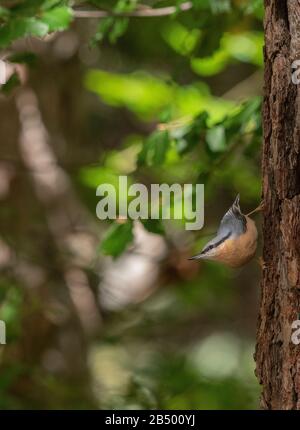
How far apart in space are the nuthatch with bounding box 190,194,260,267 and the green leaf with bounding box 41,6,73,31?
62 cm

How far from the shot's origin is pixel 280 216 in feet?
5.17

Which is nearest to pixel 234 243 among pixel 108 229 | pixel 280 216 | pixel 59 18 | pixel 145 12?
pixel 280 216

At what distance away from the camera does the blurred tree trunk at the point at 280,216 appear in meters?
1.55

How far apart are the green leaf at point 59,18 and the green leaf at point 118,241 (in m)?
0.50

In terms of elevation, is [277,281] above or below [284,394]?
above

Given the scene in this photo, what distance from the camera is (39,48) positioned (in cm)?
353

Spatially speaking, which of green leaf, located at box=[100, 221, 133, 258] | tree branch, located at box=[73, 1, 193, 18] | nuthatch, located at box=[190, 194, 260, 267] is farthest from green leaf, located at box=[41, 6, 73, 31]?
nuthatch, located at box=[190, 194, 260, 267]

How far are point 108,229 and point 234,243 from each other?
0.97 m

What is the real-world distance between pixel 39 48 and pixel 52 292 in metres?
1.00

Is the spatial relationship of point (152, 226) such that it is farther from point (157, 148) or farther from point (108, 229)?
point (108, 229)

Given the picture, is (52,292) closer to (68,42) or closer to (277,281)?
(68,42)

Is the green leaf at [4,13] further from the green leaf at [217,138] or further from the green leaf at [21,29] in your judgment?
the green leaf at [217,138]

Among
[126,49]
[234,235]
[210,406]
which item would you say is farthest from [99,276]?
[234,235]
